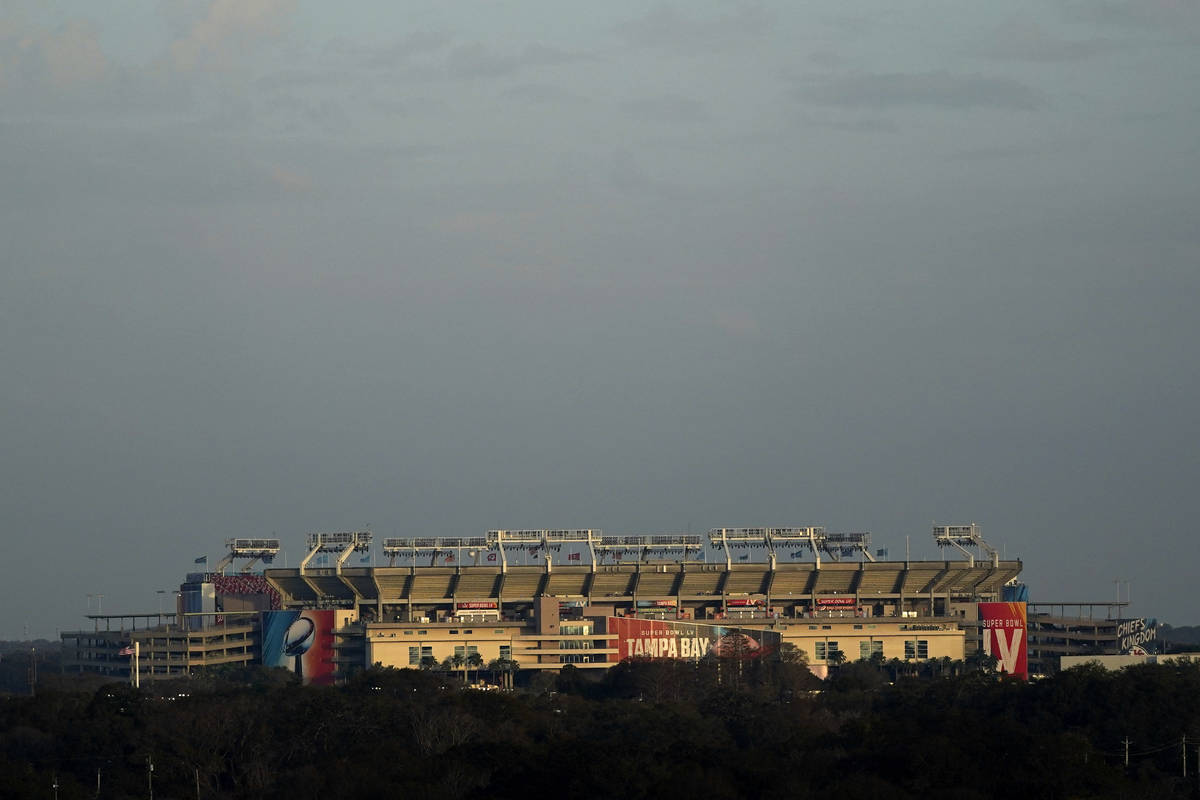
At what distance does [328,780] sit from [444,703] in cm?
4234

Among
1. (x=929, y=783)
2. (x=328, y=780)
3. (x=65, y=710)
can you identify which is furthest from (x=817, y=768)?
(x=65, y=710)

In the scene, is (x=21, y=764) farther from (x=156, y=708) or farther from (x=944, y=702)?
(x=944, y=702)

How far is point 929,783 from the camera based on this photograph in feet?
395

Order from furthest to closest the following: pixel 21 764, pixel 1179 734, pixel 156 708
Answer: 1. pixel 156 708
2. pixel 1179 734
3. pixel 21 764

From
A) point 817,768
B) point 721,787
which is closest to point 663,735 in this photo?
point 817,768

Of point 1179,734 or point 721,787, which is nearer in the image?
point 721,787

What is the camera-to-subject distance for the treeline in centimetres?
12125

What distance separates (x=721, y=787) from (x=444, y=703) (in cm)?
5347

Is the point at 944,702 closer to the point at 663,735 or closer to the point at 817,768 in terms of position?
the point at 663,735

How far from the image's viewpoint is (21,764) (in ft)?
455

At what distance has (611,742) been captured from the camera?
141 m

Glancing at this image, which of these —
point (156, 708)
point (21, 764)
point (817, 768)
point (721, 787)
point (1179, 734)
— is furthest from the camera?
point (156, 708)

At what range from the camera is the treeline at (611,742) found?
121 meters

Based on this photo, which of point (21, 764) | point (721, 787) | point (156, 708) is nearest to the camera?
point (721, 787)
